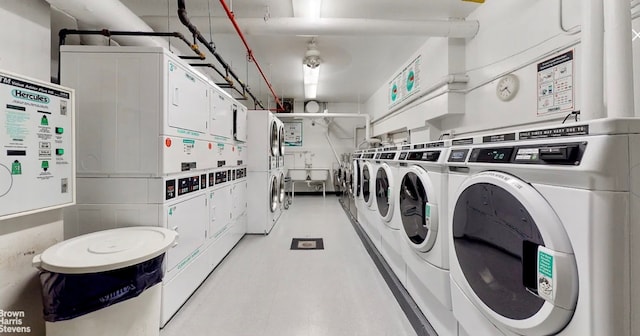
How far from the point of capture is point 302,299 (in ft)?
6.36

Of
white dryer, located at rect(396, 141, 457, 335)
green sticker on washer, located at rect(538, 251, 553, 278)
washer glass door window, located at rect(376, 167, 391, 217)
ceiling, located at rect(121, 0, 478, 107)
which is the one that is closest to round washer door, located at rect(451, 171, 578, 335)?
green sticker on washer, located at rect(538, 251, 553, 278)

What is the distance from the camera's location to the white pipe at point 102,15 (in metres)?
1.48

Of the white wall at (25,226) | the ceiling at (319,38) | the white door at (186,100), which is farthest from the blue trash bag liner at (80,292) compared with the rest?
the ceiling at (319,38)

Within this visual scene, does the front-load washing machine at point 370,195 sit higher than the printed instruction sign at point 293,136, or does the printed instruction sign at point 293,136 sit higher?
the printed instruction sign at point 293,136

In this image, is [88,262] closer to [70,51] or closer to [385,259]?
[70,51]

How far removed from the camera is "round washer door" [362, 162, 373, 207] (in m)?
2.89

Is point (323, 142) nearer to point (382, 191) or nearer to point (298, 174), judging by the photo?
point (298, 174)

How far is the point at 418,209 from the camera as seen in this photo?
5.05ft

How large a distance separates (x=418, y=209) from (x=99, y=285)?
5.68 feet

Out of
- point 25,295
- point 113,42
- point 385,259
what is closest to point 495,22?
point 385,259

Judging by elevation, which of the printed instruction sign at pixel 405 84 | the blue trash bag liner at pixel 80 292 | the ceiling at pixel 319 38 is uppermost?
the ceiling at pixel 319 38

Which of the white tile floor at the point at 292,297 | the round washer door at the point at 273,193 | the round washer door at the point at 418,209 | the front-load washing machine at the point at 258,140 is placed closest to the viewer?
the round washer door at the point at 418,209

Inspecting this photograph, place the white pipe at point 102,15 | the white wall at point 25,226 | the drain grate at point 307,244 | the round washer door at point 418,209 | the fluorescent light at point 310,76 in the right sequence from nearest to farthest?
the white wall at point 25,226 < the round washer door at point 418,209 < the white pipe at point 102,15 < the drain grate at point 307,244 < the fluorescent light at point 310,76

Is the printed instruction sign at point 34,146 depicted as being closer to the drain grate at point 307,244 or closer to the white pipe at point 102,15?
the white pipe at point 102,15
